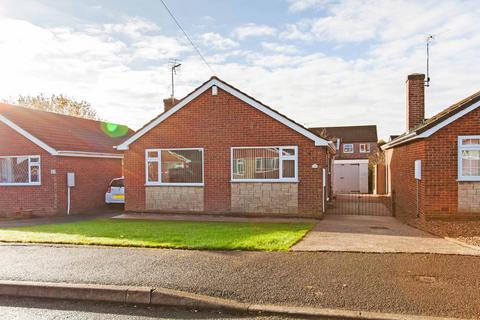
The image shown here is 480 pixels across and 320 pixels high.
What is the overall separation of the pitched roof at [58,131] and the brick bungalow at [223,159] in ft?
12.8

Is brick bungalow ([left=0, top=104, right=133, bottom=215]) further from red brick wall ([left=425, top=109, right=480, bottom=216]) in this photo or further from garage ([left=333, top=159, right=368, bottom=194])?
garage ([left=333, top=159, right=368, bottom=194])

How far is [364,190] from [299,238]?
20.9 meters

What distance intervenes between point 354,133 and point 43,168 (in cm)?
4623

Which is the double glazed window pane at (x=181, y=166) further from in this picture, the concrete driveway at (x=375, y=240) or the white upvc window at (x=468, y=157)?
the white upvc window at (x=468, y=157)

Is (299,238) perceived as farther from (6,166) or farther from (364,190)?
(364,190)

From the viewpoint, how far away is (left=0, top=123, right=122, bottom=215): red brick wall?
1551 centimetres

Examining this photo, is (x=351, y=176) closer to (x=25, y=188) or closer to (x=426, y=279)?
(x=25, y=188)

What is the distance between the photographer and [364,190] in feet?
91.9

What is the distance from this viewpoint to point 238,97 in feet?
43.9

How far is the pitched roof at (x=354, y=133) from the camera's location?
52.8 m

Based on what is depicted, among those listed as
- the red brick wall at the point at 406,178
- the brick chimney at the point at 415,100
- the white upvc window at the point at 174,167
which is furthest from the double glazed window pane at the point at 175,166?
the brick chimney at the point at 415,100

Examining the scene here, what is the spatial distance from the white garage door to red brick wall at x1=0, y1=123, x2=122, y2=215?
18596 mm

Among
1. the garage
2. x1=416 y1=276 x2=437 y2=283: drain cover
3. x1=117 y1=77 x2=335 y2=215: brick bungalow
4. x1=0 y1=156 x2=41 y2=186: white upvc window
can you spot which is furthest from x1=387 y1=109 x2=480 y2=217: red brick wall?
the garage

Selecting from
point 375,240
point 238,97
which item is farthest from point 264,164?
point 375,240
